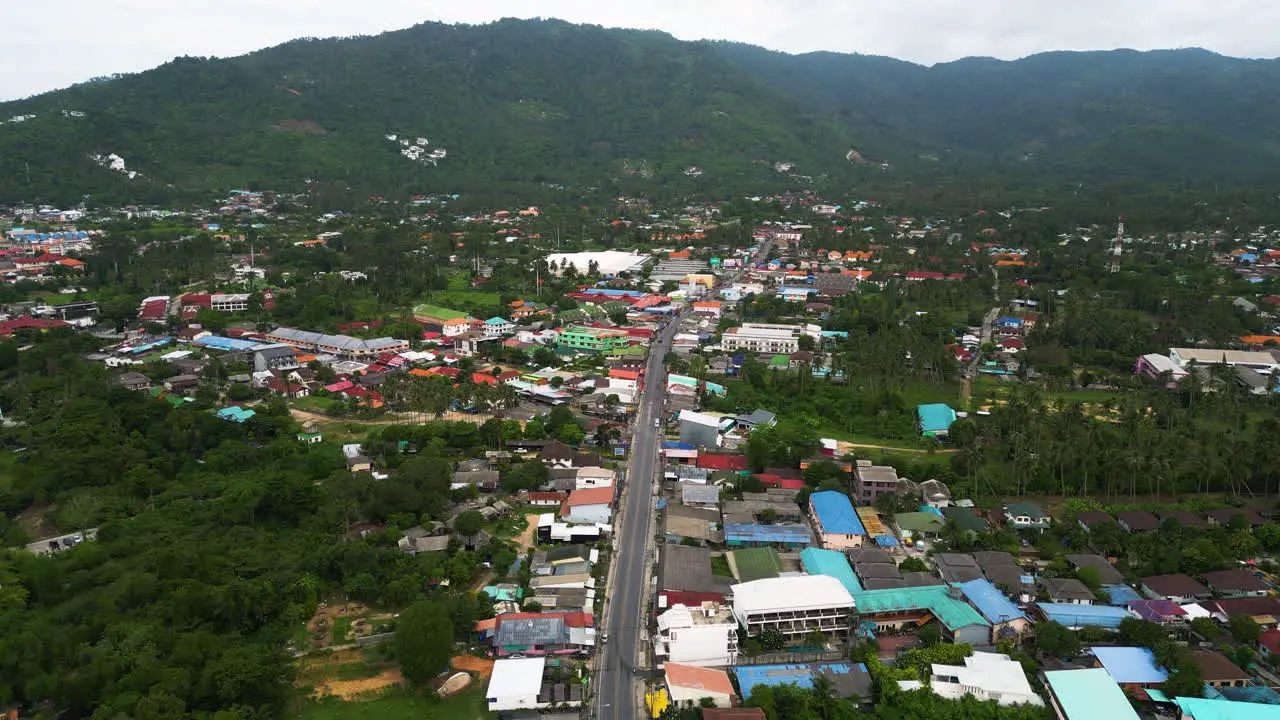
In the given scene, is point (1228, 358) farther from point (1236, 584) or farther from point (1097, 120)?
point (1097, 120)

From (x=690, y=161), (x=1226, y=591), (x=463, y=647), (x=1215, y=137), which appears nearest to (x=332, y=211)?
(x=690, y=161)

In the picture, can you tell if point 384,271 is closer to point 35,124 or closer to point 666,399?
point 666,399

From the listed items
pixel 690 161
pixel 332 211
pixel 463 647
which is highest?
pixel 690 161

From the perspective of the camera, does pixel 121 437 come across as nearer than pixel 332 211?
Yes

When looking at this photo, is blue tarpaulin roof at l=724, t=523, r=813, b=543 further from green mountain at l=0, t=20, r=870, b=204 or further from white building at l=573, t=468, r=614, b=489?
green mountain at l=0, t=20, r=870, b=204

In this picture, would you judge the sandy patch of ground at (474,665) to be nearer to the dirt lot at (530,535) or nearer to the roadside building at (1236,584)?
the dirt lot at (530,535)

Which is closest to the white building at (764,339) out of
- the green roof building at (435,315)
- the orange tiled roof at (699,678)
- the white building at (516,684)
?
the green roof building at (435,315)

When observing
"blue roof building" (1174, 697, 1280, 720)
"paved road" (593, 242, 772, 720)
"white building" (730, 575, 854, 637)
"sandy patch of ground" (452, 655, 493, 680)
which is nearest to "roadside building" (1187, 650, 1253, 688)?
"blue roof building" (1174, 697, 1280, 720)

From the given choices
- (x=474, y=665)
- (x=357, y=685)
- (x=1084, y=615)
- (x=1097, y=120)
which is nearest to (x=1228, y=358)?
(x=1084, y=615)
